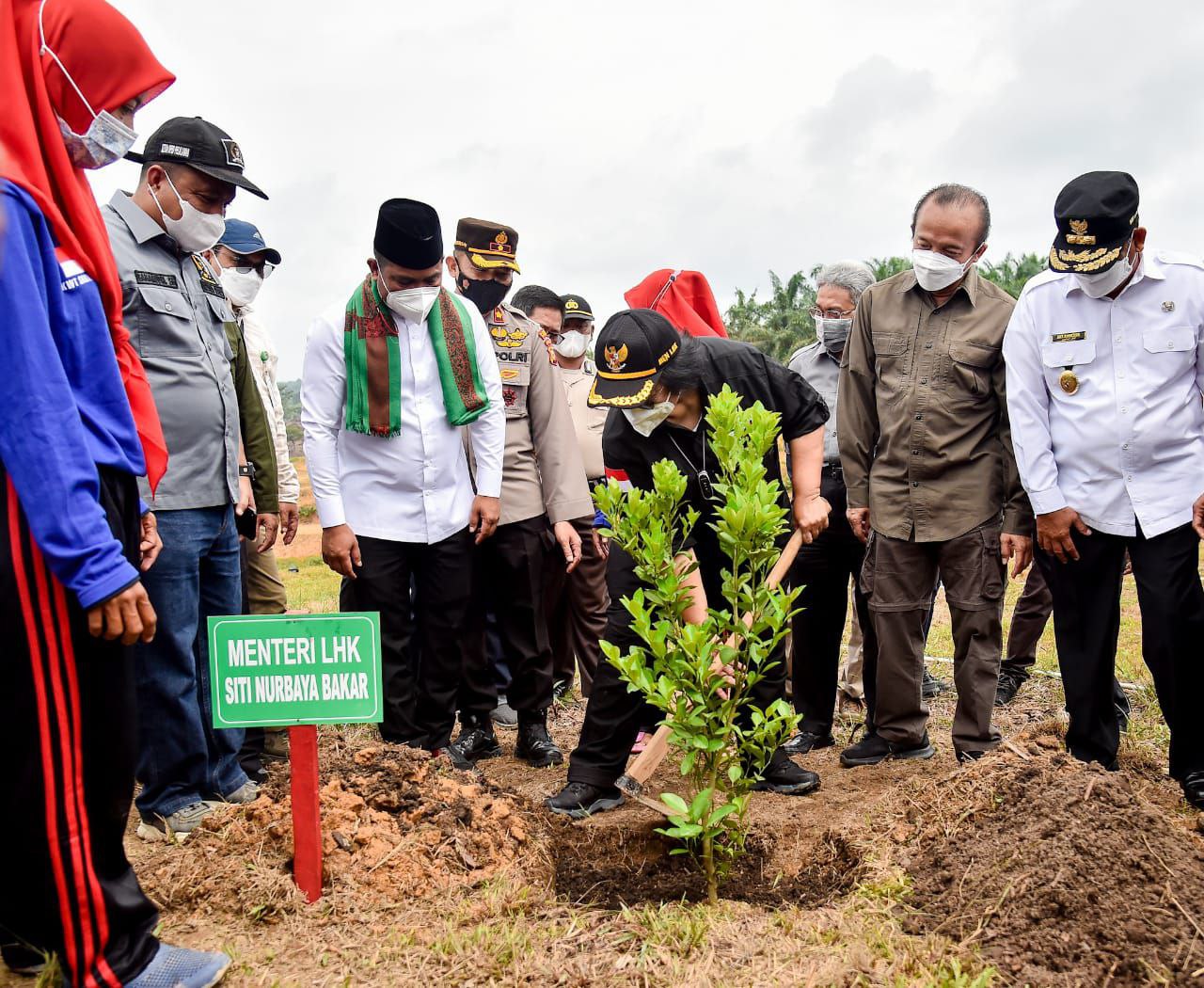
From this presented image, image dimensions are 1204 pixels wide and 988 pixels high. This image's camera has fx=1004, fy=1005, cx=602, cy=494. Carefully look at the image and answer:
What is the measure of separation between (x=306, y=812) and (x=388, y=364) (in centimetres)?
166

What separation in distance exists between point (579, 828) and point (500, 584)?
44.5 inches

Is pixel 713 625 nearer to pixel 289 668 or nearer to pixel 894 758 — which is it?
pixel 289 668

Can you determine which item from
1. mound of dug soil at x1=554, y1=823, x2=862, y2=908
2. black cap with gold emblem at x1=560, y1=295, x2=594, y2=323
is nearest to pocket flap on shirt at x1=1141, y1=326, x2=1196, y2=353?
mound of dug soil at x1=554, y1=823, x2=862, y2=908

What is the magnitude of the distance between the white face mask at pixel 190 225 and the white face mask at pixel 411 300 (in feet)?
2.06

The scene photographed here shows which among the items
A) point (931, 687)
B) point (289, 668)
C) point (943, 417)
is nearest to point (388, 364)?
point (289, 668)

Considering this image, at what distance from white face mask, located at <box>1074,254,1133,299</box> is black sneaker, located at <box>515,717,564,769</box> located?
2713mm

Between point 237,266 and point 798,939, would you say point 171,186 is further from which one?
point 798,939

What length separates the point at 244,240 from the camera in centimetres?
458

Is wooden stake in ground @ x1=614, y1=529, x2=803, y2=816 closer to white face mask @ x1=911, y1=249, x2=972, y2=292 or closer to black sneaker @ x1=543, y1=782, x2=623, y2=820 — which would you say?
black sneaker @ x1=543, y1=782, x2=623, y2=820

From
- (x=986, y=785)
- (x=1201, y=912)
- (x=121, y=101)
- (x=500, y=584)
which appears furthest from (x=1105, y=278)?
(x=121, y=101)

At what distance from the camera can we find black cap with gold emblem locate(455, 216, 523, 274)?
4.33 m

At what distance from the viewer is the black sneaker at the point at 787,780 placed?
3.83 metres

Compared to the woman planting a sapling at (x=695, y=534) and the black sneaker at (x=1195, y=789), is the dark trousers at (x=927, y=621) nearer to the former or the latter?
the woman planting a sapling at (x=695, y=534)

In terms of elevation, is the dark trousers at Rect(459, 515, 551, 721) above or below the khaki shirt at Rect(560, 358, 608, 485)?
below
